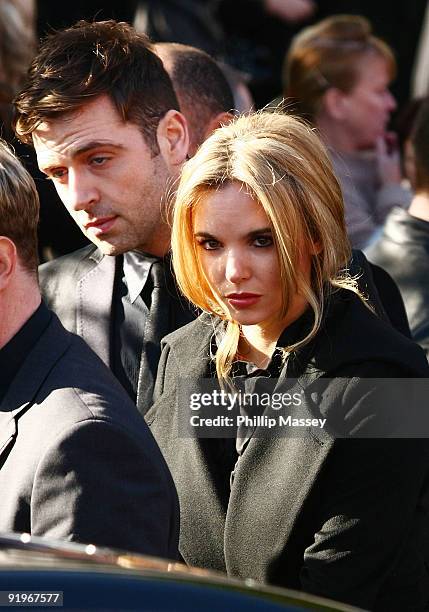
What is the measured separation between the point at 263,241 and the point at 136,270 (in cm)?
86

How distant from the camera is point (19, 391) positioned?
2801 mm

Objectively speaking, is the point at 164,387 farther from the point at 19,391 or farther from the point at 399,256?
the point at 399,256

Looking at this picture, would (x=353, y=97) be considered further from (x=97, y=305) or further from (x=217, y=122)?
(x=97, y=305)

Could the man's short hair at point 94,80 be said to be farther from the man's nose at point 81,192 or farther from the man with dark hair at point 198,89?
the man with dark hair at point 198,89

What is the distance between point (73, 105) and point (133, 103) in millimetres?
201

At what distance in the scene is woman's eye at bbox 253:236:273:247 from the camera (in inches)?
122

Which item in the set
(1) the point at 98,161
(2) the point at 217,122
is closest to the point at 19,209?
(1) the point at 98,161

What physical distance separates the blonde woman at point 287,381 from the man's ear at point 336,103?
10.5ft

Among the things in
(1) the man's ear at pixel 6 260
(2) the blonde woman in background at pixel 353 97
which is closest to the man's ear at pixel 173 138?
(1) the man's ear at pixel 6 260

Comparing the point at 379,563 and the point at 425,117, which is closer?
the point at 379,563

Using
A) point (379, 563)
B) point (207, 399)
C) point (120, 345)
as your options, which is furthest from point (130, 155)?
point (379, 563)

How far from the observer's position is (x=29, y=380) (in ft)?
9.20

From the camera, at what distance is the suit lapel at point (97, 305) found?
150 inches

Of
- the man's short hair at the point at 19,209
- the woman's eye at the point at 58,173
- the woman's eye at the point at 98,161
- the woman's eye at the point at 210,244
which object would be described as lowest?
the woman's eye at the point at 210,244
